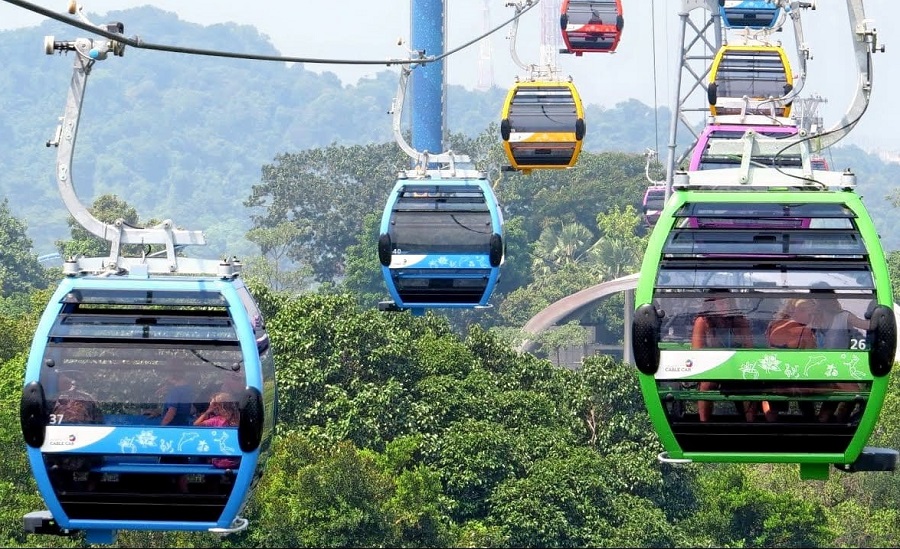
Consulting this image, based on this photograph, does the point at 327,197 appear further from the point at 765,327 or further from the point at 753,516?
the point at 765,327

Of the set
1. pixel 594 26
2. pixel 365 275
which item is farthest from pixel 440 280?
pixel 365 275

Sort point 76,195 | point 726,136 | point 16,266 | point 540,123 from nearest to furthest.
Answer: point 76,195, point 726,136, point 540,123, point 16,266

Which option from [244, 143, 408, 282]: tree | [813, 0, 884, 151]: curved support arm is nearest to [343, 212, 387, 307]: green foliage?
[244, 143, 408, 282]: tree

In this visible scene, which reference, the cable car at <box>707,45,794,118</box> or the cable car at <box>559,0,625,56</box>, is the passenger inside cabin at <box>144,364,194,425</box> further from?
the cable car at <box>559,0,625,56</box>

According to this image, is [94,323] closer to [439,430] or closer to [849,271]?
[849,271]

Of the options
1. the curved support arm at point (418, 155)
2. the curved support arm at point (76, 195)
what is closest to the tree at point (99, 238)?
the curved support arm at point (418, 155)
